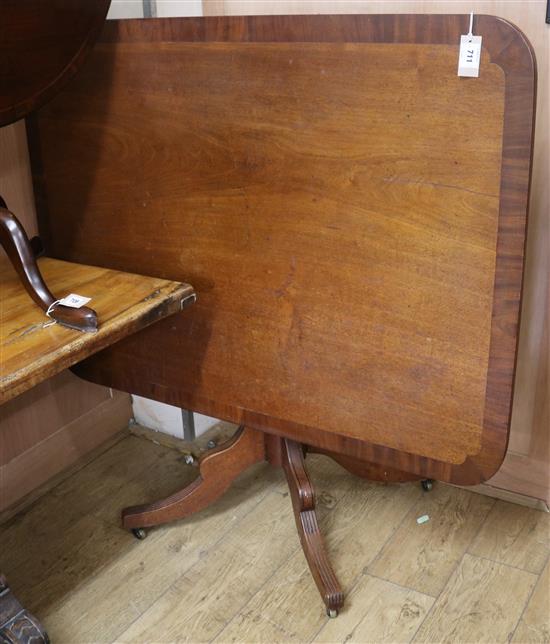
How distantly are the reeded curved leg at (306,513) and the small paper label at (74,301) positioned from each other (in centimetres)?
52

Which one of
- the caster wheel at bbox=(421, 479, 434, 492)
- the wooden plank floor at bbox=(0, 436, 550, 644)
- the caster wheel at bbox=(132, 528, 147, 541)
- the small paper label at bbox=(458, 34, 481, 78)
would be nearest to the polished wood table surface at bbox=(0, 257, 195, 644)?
the wooden plank floor at bbox=(0, 436, 550, 644)

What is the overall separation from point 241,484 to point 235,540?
21 cm

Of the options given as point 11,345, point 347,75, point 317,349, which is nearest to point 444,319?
point 317,349

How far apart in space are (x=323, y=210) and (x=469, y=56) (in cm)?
33

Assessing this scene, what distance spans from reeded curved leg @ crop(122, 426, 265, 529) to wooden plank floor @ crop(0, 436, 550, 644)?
64 mm

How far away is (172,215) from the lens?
4.83 feet

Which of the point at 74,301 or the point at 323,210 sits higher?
the point at 323,210

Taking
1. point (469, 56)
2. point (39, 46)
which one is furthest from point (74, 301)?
point (469, 56)

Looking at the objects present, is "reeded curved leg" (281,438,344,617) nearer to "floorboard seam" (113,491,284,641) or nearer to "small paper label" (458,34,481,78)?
"floorboard seam" (113,491,284,641)

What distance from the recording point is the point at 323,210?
130 centimetres

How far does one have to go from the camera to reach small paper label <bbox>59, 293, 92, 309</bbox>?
1326 mm

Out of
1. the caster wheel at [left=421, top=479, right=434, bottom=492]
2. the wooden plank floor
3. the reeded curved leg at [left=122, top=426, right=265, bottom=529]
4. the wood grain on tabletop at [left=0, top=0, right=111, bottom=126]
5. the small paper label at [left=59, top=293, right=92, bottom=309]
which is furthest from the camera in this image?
the caster wheel at [left=421, top=479, right=434, bottom=492]

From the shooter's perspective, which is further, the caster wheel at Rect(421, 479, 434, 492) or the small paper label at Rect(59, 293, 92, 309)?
the caster wheel at Rect(421, 479, 434, 492)

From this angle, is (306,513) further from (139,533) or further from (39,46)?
(39,46)
